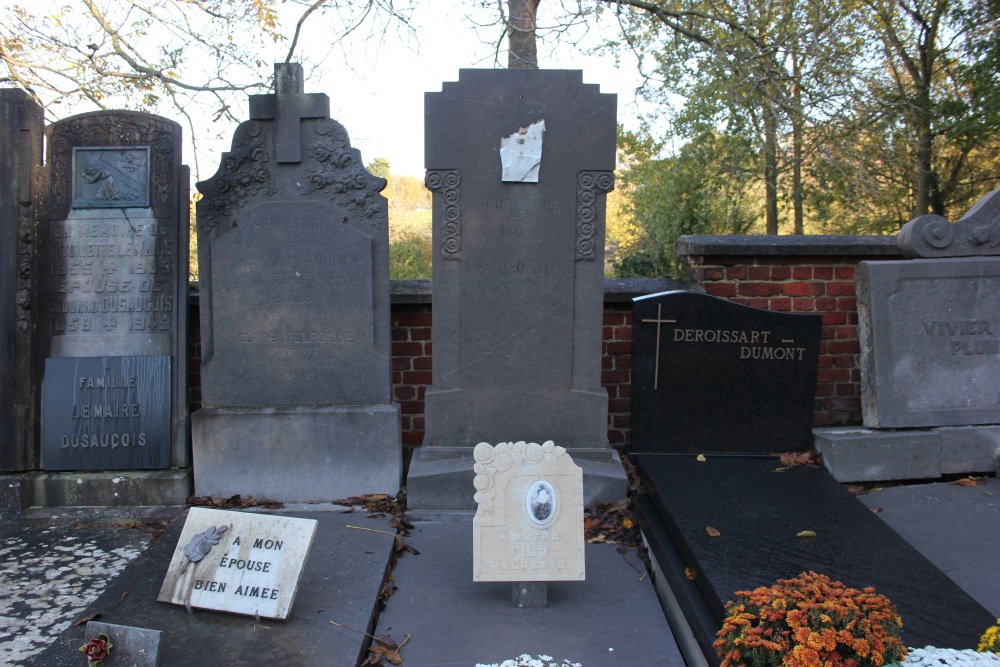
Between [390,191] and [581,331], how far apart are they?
13166mm

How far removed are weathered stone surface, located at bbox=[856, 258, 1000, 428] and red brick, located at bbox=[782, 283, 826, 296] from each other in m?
0.46

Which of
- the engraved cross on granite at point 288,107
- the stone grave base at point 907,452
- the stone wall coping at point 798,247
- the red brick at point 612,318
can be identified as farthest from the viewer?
the red brick at point 612,318

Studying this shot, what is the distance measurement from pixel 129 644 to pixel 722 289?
13.4ft

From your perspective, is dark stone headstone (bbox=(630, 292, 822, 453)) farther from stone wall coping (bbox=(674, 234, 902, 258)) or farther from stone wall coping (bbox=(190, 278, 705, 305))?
stone wall coping (bbox=(674, 234, 902, 258))

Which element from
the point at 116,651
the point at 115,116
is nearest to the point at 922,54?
the point at 115,116

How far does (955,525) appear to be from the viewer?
4.27 meters

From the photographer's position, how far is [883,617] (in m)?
2.44

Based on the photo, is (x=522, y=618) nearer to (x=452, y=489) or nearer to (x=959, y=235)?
(x=452, y=489)

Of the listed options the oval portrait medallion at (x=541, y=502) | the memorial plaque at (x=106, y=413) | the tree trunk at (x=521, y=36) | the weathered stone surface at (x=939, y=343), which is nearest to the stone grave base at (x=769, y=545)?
the oval portrait medallion at (x=541, y=502)

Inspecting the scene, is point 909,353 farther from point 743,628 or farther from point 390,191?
point 390,191

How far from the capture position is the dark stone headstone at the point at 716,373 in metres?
4.93

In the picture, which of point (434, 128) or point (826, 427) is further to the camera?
point (826, 427)

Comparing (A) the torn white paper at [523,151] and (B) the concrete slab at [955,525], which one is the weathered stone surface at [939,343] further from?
(A) the torn white paper at [523,151]

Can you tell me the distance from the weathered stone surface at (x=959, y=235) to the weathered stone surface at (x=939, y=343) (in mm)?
75
